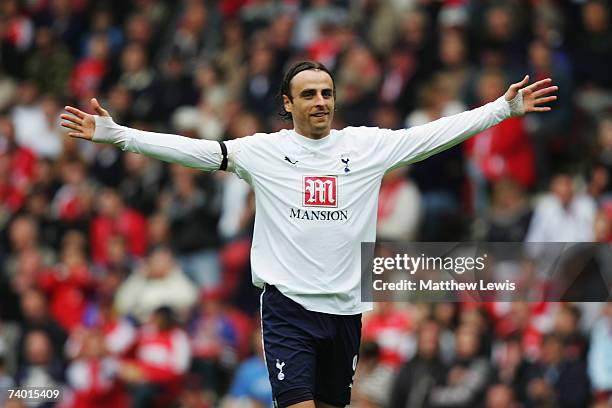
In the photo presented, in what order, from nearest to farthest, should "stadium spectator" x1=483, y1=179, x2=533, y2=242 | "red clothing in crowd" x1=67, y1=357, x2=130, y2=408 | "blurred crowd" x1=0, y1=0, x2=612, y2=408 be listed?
"blurred crowd" x1=0, y1=0, x2=612, y2=408, "stadium spectator" x1=483, y1=179, x2=533, y2=242, "red clothing in crowd" x1=67, y1=357, x2=130, y2=408

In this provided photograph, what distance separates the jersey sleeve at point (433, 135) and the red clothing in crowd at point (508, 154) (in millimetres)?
7051

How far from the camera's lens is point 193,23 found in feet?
72.0

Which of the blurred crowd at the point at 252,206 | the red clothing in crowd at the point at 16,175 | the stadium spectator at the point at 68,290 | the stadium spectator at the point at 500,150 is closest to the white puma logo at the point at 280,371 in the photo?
the blurred crowd at the point at 252,206

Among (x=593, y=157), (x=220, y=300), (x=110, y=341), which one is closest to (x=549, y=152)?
(x=593, y=157)

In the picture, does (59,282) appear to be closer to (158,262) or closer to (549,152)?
(158,262)

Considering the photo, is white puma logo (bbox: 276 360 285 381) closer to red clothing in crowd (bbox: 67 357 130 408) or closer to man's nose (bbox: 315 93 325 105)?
man's nose (bbox: 315 93 325 105)

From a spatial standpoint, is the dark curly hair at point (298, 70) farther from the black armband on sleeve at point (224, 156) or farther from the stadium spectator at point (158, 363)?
the stadium spectator at point (158, 363)

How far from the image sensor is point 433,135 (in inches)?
372

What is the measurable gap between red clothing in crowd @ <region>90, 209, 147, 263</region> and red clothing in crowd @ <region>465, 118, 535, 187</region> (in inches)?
189

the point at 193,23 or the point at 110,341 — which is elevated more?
the point at 193,23

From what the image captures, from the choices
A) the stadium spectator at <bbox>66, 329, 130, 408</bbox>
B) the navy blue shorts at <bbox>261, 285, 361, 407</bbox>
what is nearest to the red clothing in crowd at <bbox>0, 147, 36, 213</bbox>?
the stadium spectator at <bbox>66, 329, 130, 408</bbox>

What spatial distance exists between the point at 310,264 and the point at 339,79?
375 inches

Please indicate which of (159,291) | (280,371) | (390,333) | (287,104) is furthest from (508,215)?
(280,371)

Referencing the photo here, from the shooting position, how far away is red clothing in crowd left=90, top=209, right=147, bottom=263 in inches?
744
